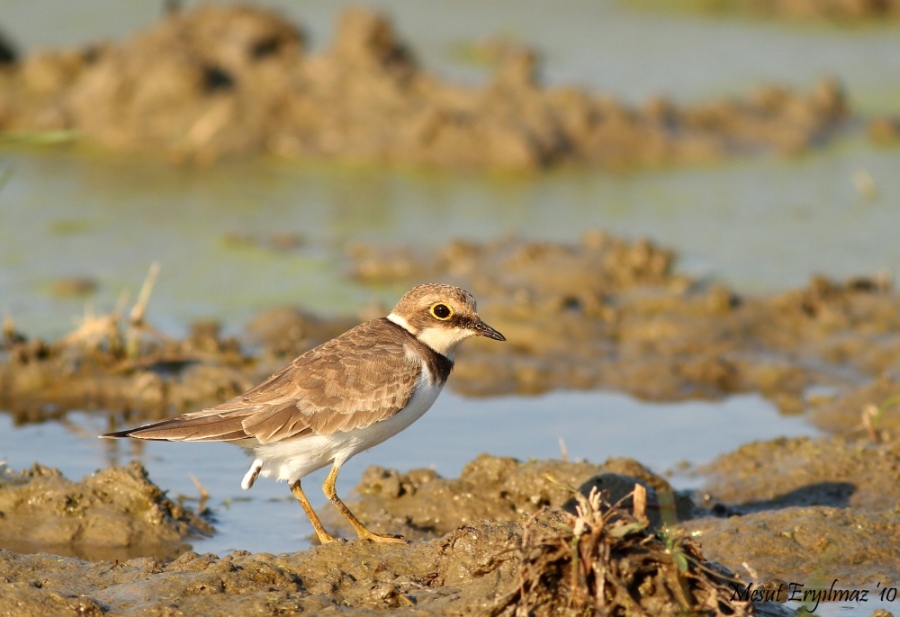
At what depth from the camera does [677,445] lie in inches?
320

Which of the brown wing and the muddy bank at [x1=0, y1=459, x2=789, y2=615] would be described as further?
the brown wing

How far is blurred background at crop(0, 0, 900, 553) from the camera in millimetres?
8109

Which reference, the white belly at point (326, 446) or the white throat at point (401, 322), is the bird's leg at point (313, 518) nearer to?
the white belly at point (326, 446)

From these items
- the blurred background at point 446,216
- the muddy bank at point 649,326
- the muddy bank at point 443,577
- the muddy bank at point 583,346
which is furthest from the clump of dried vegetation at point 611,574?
the muddy bank at point 649,326

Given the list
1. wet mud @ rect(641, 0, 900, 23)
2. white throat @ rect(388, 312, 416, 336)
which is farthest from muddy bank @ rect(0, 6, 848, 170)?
white throat @ rect(388, 312, 416, 336)

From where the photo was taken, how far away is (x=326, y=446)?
6020 mm

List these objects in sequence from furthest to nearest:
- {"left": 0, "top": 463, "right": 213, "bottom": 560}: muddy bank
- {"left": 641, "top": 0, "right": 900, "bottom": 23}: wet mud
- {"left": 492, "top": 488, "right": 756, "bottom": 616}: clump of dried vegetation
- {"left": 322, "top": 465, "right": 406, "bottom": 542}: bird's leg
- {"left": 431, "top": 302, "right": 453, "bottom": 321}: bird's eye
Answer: {"left": 641, "top": 0, "right": 900, "bottom": 23}: wet mud, {"left": 431, "top": 302, "right": 453, "bottom": 321}: bird's eye, {"left": 0, "top": 463, "right": 213, "bottom": 560}: muddy bank, {"left": 322, "top": 465, "right": 406, "bottom": 542}: bird's leg, {"left": 492, "top": 488, "right": 756, "bottom": 616}: clump of dried vegetation

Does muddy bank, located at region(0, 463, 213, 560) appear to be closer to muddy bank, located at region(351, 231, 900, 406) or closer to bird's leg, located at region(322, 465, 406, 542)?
bird's leg, located at region(322, 465, 406, 542)

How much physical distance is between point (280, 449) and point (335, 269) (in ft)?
17.0

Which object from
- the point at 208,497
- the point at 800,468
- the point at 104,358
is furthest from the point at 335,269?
the point at 800,468

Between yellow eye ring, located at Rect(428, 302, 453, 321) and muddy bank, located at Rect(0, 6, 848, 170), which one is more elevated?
muddy bank, located at Rect(0, 6, 848, 170)

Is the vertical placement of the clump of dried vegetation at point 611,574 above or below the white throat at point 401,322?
below

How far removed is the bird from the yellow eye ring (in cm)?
19

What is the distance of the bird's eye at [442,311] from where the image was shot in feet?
21.4
